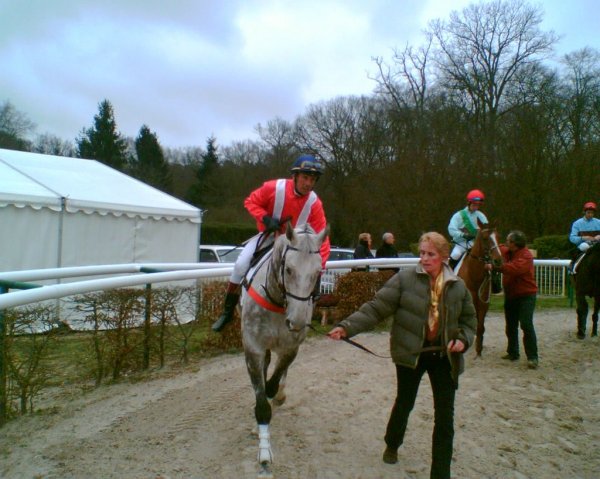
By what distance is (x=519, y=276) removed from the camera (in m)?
7.00

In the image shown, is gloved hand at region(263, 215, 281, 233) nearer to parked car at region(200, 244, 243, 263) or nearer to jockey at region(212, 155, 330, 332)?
jockey at region(212, 155, 330, 332)

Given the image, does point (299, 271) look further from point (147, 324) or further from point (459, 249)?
point (459, 249)

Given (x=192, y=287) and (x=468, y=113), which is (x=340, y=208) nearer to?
(x=468, y=113)

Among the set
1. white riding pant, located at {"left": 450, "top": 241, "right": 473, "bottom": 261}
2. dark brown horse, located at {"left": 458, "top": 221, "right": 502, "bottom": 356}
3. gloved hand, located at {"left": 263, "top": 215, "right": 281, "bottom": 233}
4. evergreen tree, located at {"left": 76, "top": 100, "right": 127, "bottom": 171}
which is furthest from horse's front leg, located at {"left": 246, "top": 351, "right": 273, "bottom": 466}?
evergreen tree, located at {"left": 76, "top": 100, "right": 127, "bottom": 171}

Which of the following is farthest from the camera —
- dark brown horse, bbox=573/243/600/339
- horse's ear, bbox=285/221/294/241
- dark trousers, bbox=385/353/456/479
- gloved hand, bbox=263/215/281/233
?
dark brown horse, bbox=573/243/600/339

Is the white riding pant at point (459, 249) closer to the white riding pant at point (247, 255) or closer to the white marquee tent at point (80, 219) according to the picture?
the white riding pant at point (247, 255)

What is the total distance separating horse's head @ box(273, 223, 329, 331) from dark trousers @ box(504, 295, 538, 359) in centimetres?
417

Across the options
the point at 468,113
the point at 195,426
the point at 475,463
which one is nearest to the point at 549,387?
the point at 475,463

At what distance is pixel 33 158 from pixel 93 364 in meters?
9.55

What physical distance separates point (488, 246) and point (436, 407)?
4069 millimetres

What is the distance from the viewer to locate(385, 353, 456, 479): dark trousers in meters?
3.55

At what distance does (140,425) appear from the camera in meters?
4.54

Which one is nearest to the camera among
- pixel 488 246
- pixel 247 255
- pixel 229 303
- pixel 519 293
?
pixel 247 255

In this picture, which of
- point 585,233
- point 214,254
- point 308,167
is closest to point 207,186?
point 214,254
